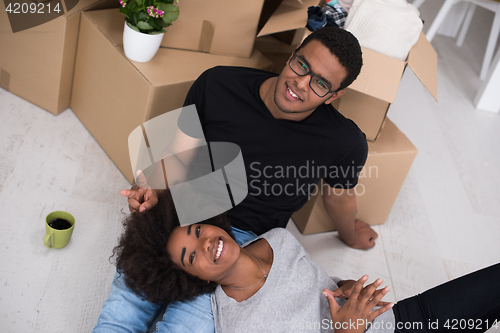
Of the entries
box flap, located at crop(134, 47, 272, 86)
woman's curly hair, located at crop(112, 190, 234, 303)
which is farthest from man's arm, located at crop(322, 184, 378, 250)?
box flap, located at crop(134, 47, 272, 86)

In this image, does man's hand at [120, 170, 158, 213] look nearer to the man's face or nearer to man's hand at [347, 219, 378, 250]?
the man's face

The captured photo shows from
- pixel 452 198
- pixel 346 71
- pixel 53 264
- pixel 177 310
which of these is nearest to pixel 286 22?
pixel 346 71

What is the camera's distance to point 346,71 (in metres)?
1.27

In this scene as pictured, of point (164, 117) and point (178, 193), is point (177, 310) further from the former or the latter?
point (164, 117)

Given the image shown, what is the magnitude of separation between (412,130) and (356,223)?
1055 millimetres

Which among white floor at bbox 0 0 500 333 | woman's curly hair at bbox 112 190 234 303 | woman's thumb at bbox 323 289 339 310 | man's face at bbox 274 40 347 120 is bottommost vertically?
white floor at bbox 0 0 500 333

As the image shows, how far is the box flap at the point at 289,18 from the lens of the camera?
1544 millimetres

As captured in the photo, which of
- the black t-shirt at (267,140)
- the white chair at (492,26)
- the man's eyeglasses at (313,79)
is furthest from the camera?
the white chair at (492,26)

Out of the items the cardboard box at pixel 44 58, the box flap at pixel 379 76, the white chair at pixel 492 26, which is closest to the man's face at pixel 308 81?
the box flap at pixel 379 76

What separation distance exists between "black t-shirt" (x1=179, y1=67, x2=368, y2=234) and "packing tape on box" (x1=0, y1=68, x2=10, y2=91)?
1.10 metres

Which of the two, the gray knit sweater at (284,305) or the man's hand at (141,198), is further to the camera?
the man's hand at (141,198)

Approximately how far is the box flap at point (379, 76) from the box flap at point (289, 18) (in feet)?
0.89

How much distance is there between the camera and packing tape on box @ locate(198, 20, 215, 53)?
1.75 m

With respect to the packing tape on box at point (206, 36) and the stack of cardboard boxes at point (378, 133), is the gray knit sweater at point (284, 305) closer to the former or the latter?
the stack of cardboard boxes at point (378, 133)
